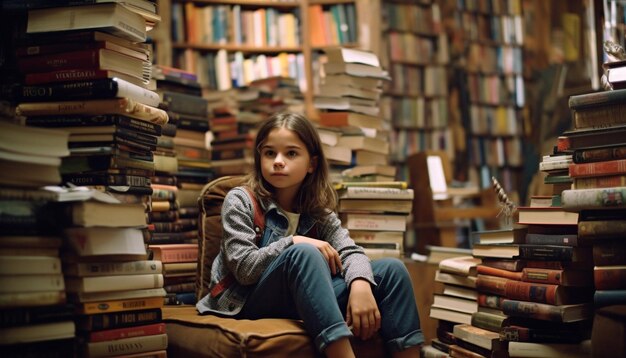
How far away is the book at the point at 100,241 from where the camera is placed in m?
1.69

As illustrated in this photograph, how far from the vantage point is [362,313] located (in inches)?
76.6

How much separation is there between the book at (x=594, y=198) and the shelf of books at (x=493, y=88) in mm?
3774

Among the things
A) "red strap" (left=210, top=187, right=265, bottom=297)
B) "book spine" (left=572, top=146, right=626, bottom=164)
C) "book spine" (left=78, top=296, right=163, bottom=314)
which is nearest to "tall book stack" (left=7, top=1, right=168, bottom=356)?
"book spine" (left=78, top=296, right=163, bottom=314)

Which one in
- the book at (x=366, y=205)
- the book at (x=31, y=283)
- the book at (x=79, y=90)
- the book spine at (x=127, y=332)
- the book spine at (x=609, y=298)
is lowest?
the book spine at (x=127, y=332)

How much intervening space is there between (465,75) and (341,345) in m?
4.25

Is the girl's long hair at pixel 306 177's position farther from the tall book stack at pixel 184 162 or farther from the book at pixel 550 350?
the book at pixel 550 350

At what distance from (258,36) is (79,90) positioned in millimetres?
3108

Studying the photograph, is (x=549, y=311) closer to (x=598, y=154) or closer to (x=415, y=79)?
(x=598, y=154)

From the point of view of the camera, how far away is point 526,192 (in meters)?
5.01

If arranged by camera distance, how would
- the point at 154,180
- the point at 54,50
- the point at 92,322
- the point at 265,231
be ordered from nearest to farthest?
the point at 92,322, the point at 54,50, the point at 265,231, the point at 154,180

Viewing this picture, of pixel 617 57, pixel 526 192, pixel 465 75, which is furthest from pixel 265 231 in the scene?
pixel 465 75

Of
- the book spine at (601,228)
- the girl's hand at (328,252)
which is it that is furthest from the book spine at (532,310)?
the girl's hand at (328,252)

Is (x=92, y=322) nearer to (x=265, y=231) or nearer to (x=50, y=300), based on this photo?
(x=50, y=300)

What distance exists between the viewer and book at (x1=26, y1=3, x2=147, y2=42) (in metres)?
1.83
